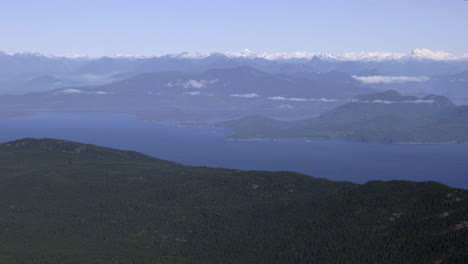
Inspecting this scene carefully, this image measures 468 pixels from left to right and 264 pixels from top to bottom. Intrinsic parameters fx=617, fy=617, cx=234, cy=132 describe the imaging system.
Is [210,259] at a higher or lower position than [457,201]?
lower

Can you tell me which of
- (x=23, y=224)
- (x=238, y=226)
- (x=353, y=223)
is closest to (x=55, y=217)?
(x=23, y=224)

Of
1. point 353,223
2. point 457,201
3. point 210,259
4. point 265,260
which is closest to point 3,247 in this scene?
point 210,259

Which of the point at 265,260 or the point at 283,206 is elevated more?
the point at 283,206

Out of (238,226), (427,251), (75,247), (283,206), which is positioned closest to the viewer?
(427,251)

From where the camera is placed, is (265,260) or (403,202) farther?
(403,202)

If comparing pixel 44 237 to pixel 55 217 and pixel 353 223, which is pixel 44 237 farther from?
pixel 353 223

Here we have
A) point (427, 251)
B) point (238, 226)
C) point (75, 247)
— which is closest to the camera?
point (427, 251)

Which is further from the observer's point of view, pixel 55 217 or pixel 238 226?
pixel 55 217

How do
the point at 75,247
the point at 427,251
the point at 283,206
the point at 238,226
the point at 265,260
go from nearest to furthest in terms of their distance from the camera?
1. the point at 427,251
2. the point at 265,260
3. the point at 75,247
4. the point at 238,226
5. the point at 283,206

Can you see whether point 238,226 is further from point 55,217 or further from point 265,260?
point 55,217
